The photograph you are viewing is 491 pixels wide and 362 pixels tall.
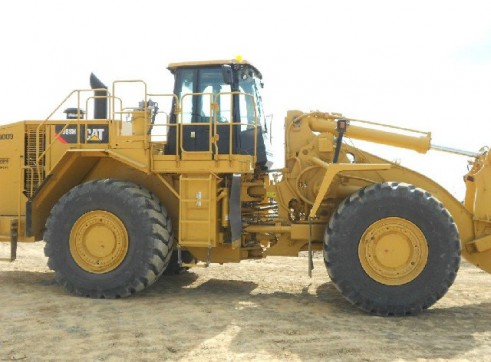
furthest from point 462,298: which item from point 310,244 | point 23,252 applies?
point 23,252

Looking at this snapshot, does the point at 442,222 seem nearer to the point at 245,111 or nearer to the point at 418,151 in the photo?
the point at 418,151

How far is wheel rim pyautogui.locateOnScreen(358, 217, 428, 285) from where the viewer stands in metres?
6.58

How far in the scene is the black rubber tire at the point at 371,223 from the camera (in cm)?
648

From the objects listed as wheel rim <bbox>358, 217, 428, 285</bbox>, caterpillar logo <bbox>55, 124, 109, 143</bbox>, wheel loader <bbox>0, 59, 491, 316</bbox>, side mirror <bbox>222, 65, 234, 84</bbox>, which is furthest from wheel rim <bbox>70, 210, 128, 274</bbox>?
wheel rim <bbox>358, 217, 428, 285</bbox>

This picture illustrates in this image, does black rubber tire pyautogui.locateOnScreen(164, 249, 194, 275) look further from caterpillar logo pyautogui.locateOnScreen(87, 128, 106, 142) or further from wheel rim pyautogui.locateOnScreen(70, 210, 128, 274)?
caterpillar logo pyautogui.locateOnScreen(87, 128, 106, 142)

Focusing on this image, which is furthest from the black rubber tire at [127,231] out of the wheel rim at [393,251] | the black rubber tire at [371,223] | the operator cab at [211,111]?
the wheel rim at [393,251]

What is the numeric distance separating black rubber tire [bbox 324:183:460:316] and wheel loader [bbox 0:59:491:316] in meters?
0.01

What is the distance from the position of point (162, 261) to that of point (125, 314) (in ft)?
3.19

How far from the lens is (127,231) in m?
7.26

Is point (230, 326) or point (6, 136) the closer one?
point (230, 326)

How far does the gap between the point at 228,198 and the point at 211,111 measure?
1.19 m

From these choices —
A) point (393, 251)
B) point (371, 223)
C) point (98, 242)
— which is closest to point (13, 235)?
point (98, 242)

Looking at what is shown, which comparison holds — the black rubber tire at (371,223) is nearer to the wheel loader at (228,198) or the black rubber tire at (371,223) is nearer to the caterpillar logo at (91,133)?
the wheel loader at (228,198)

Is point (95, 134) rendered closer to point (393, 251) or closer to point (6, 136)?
point (6, 136)
